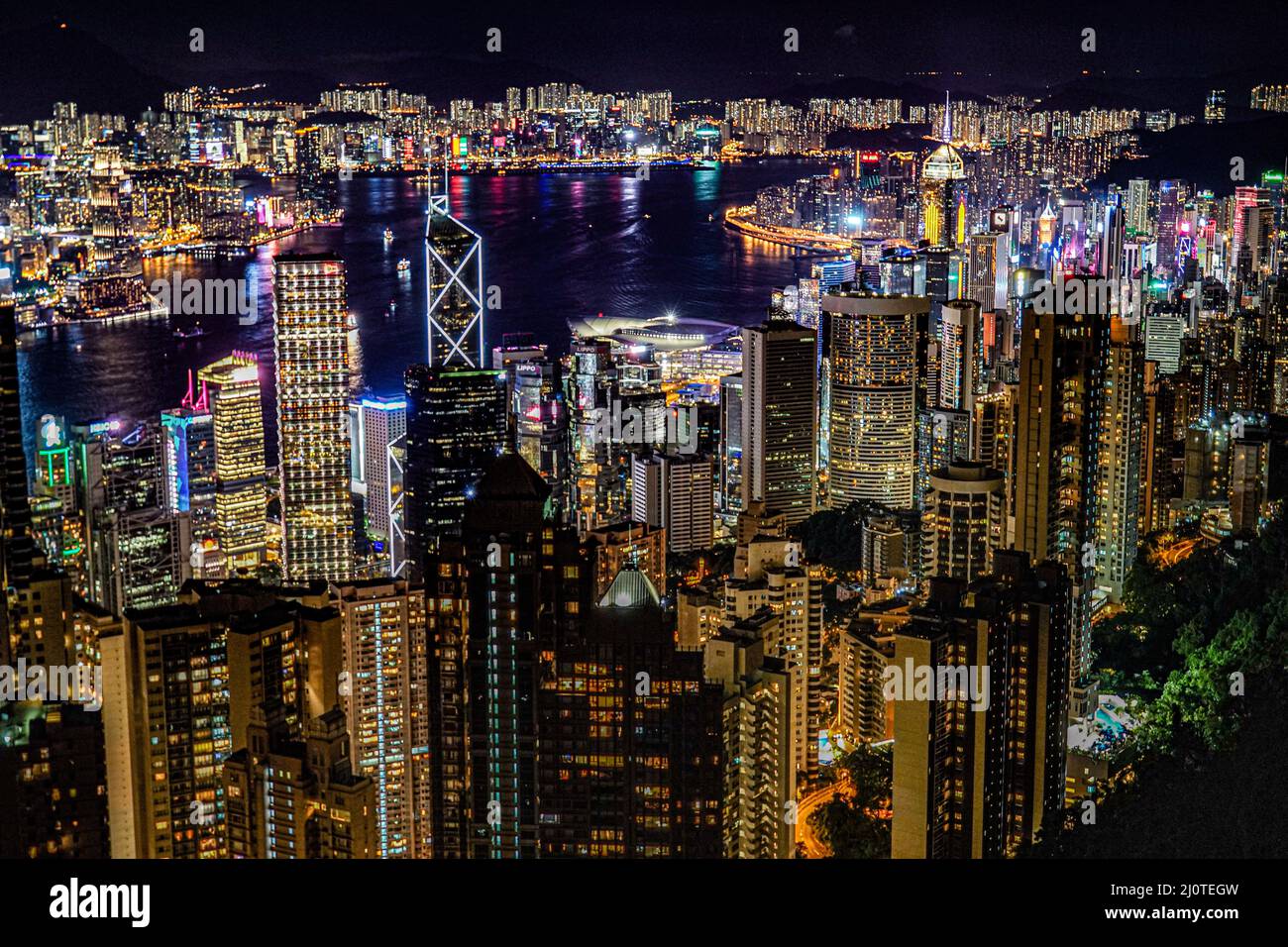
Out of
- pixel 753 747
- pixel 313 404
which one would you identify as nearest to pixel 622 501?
pixel 313 404

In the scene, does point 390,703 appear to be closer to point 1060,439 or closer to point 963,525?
point 963,525

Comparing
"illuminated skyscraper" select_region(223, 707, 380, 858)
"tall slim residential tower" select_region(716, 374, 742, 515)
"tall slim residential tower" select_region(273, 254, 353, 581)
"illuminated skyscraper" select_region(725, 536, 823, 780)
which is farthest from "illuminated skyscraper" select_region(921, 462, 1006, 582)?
"illuminated skyscraper" select_region(223, 707, 380, 858)

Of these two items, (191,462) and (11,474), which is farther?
(191,462)

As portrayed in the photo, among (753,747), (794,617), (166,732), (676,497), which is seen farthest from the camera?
(676,497)

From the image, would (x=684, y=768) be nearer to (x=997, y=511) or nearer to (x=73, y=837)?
(x=73, y=837)

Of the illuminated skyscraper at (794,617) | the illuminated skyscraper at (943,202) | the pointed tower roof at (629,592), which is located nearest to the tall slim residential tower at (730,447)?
the illuminated skyscraper at (943,202)

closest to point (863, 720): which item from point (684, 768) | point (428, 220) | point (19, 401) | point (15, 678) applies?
point (684, 768)

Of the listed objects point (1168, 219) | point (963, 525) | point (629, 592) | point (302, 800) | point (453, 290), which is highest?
point (1168, 219)
